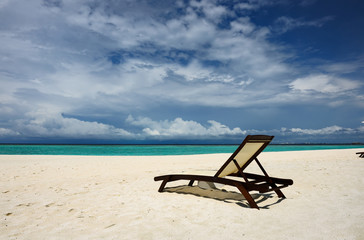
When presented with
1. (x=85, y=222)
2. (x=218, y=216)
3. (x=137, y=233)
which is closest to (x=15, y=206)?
(x=85, y=222)

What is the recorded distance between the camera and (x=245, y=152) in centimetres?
534

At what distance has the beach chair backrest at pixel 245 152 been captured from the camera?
506 cm

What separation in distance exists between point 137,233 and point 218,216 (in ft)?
4.89

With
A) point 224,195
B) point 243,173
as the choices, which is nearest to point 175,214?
point 243,173

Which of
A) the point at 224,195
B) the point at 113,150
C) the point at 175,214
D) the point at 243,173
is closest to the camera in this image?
the point at 175,214

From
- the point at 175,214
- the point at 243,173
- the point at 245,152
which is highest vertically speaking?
the point at 245,152

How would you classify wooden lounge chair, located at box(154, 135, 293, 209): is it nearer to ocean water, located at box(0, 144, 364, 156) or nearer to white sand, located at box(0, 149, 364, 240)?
white sand, located at box(0, 149, 364, 240)

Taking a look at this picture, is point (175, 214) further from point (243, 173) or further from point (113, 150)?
point (113, 150)

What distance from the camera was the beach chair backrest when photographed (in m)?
5.06

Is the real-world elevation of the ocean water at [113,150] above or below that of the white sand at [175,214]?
below

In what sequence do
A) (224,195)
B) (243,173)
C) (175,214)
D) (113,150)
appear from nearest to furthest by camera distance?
(175,214)
(243,173)
(224,195)
(113,150)

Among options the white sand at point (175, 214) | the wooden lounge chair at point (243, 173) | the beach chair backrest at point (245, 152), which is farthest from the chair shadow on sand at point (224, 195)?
the beach chair backrest at point (245, 152)

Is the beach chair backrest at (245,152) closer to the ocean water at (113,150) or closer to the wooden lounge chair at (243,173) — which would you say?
the wooden lounge chair at (243,173)

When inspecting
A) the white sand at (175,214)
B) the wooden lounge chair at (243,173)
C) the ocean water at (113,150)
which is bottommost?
the ocean water at (113,150)
